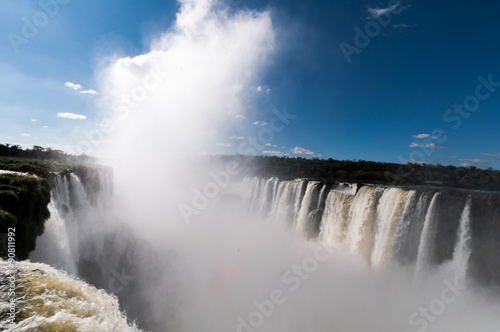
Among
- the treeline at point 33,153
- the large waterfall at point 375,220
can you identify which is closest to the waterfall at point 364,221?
the large waterfall at point 375,220

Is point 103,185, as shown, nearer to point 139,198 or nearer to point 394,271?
point 139,198

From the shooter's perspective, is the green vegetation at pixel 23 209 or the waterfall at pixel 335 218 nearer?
the green vegetation at pixel 23 209

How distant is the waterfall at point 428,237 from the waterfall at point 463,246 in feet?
3.21

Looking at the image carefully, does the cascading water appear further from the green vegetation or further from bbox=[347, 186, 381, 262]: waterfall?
the green vegetation

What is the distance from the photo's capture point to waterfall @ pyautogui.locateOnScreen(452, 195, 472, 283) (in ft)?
37.8

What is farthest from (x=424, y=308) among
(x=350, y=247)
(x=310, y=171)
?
(x=310, y=171)

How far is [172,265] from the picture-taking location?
20750 millimetres

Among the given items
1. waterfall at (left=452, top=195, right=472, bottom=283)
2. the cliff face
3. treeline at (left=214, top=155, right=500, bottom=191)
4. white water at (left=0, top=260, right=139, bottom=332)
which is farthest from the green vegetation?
treeline at (left=214, top=155, right=500, bottom=191)

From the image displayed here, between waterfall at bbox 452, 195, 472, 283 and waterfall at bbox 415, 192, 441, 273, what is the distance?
3.21ft

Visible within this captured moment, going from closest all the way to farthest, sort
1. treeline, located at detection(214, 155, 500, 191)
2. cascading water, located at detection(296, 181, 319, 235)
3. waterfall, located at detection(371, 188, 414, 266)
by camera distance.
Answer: waterfall, located at detection(371, 188, 414, 266) → treeline, located at detection(214, 155, 500, 191) → cascading water, located at detection(296, 181, 319, 235)

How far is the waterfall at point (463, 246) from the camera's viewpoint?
11531 mm

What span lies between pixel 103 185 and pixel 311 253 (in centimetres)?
2131

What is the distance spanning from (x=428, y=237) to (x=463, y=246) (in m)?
1.38

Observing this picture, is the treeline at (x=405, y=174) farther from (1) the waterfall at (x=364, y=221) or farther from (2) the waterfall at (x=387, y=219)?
(2) the waterfall at (x=387, y=219)
